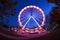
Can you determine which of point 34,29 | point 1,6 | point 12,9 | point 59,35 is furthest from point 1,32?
point 34,29

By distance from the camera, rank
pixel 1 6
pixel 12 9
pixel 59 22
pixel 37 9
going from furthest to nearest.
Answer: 1. pixel 37 9
2. pixel 12 9
3. pixel 1 6
4. pixel 59 22

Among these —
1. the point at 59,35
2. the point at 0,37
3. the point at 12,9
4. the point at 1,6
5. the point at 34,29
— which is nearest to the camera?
the point at 59,35

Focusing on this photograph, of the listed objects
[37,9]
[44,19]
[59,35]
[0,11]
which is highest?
[37,9]

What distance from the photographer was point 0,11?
6.12 meters

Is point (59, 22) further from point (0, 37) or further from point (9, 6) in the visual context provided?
point (9, 6)

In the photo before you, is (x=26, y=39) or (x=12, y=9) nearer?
(x=26, y=39)

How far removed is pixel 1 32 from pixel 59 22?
4.75ft

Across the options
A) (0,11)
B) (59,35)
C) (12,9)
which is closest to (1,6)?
(0,11)

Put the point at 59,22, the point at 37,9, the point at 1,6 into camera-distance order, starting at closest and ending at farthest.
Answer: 1. the point at 59,22
2. the point at 1,6
3. the point at 37,9

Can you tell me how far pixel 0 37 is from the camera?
394 centimetres

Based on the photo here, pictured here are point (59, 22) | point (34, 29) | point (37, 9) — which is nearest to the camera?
point (59, 22)

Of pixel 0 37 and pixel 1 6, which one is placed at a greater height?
pixel 1 6

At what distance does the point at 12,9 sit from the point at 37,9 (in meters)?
2.72

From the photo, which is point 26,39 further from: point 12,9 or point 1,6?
point 12,9
